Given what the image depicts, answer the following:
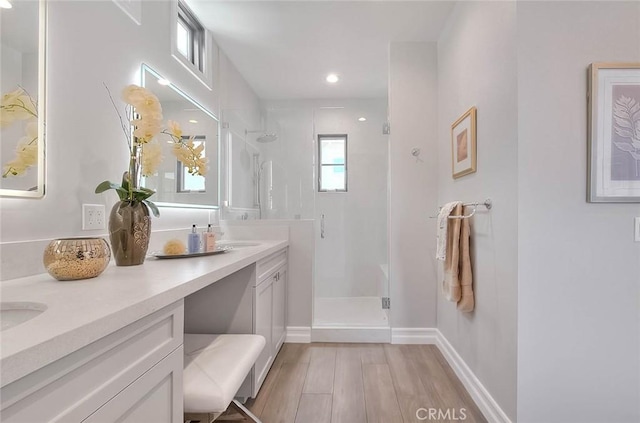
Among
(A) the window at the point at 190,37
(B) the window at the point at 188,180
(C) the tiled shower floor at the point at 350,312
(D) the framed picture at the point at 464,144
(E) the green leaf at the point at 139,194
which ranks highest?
(A) the window at the point at 190,37

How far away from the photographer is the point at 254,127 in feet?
10.7

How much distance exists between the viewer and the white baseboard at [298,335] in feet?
8.74

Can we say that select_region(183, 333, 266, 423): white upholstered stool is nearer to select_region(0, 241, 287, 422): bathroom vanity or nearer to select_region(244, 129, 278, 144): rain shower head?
select_region(0, 241, 287, 422): bathroom vanity

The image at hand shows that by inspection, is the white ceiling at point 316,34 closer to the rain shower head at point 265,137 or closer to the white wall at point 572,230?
the rain shower head at point 265,137

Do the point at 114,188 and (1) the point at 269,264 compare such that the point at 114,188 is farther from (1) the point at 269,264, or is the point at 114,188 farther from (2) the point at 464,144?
(2) the point at 464,144

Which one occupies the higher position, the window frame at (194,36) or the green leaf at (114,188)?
the window frame at (194,36)

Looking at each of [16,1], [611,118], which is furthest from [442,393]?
[16,1]

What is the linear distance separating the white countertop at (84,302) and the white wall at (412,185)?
178 cm

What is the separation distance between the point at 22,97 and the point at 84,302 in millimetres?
879

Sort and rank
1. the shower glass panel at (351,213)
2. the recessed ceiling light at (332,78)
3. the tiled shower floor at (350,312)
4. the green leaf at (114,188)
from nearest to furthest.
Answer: the green leaf at (114,188) < the tiled shower floor at (350,312) < the shower glass panel at (351,213) < the recessed ceiling light at (332,78)

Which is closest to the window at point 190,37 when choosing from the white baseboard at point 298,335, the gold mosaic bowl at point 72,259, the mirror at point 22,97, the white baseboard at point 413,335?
the mirror at point 22,97

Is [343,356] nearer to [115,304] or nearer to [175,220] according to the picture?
[175,220]

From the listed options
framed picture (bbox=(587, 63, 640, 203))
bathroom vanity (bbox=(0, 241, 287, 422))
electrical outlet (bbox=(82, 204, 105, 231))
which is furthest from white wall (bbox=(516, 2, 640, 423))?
electrical outlet (bbox=(82, 204, 105, 231))

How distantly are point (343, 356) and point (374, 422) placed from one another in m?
0.79
